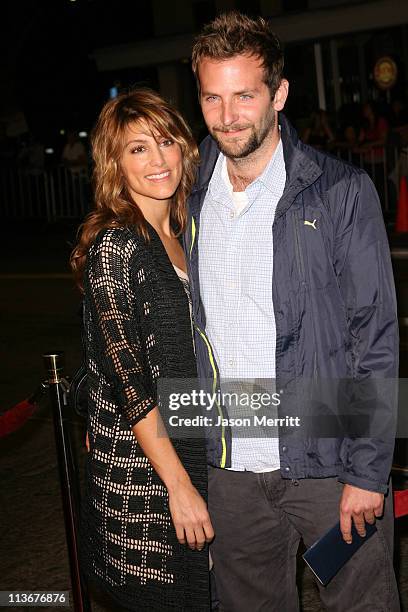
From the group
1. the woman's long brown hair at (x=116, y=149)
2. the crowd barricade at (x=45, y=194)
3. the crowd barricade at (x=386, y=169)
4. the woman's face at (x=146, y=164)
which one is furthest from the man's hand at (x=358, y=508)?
the crowd barricade at (x=45, y=194)

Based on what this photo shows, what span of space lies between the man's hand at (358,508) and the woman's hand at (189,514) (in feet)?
1.29

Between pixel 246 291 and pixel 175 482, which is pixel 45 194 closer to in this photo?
pixel 246 291

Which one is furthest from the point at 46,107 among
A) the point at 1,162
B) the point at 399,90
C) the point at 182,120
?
the point at 182,120

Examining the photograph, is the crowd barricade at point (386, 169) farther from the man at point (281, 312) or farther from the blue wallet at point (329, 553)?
the blue wallet at point (329, 553)

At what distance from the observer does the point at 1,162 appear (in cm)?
2138

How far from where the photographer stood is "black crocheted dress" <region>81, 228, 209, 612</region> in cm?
255

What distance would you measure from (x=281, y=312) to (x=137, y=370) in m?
0.45

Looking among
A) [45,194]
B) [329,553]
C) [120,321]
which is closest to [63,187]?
[45,194]

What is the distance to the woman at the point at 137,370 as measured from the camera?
8.39 feet

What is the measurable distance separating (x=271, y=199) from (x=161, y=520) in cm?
101

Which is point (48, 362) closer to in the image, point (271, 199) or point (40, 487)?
point (271, 199)

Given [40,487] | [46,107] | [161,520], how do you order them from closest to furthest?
[161,520], [40,487], [46,107]

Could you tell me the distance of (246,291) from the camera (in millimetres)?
2646

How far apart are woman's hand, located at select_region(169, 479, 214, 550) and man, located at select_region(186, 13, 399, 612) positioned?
0.56ft
